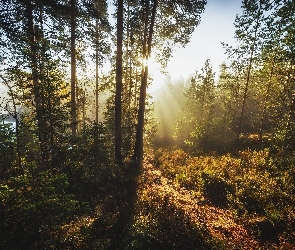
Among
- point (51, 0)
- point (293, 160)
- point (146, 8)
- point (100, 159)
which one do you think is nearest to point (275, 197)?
point (293, 160)

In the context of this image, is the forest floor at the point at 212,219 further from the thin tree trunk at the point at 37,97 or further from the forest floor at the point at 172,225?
the thin tree trunk at the point at 37,97

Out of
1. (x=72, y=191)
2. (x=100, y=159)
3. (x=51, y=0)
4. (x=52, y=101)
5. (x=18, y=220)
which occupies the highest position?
(x=51, y=0)

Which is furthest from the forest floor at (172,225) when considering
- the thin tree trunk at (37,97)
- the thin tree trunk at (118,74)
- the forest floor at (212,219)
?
the thin tree trunk at (37,97)

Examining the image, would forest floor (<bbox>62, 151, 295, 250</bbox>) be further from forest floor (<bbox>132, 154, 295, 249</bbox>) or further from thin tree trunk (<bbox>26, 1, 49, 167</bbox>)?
thin tree trunk (<bbox>26, 1, 49, 167</bbox>)

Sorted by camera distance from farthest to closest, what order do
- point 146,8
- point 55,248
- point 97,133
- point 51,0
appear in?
point 146,8 < point 97,133 < point 51,0 < point 55,248

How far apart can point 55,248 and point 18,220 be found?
960 millimetres

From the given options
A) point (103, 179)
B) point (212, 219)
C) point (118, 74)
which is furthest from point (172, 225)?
point (118, 74)

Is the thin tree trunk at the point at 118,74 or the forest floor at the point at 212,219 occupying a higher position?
the thin tree trunk at the point at 118,74

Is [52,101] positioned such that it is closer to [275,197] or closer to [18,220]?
[18,220]

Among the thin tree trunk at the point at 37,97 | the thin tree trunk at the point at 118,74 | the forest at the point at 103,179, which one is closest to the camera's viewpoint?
the forest at the point at 103,179

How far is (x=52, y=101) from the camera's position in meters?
8.95

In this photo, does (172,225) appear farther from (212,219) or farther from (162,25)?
(162,25)

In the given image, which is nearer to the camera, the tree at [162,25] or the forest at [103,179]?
the forest at [103,179]

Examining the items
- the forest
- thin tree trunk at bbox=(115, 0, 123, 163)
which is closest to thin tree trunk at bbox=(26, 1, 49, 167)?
the forest
